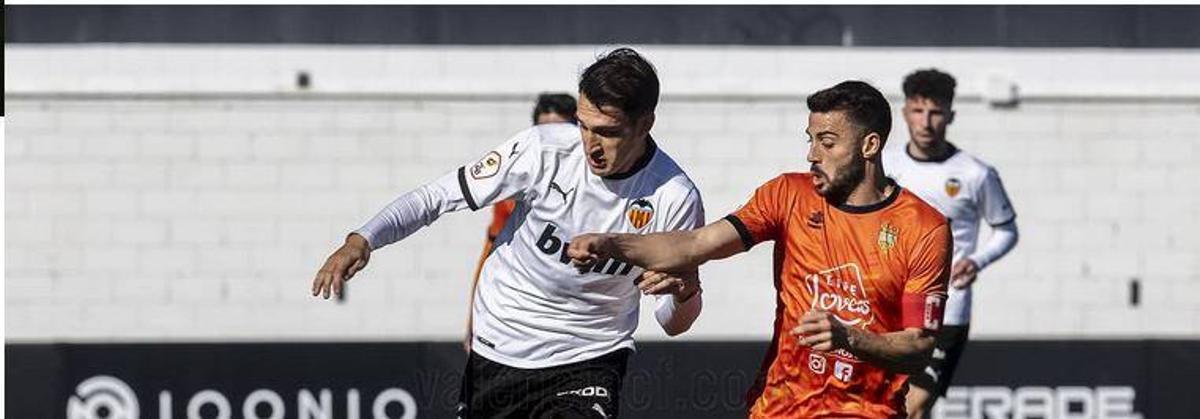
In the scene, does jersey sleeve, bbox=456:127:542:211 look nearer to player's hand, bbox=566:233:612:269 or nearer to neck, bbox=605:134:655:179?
neck, bbox=605:134:655:179

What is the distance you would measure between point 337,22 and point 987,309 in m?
3.53

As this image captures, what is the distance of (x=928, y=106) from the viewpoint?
9.40 m

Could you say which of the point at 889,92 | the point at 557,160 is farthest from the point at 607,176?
the point at 889,92

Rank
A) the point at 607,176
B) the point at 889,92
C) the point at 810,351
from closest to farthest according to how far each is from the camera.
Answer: the point at 810,351 → the point at 607,176 → the point at 889,92

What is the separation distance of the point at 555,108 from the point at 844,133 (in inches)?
128

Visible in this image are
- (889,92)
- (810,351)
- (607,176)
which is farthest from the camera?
(889,92)

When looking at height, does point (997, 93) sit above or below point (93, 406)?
above

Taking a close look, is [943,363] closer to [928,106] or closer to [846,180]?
[928,106]

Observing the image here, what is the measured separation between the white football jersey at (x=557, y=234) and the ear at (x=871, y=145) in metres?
0.71

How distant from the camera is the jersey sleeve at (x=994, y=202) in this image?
9664 mm

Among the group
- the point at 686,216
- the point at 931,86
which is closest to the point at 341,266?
the point at 686,216

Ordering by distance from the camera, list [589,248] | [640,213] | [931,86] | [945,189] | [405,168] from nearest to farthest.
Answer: [589,248] → [640,213] → [931,86] → [945,189] → [405,168]

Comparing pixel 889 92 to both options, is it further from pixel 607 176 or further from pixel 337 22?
pixel 607 176

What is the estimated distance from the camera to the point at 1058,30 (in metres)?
10.6
